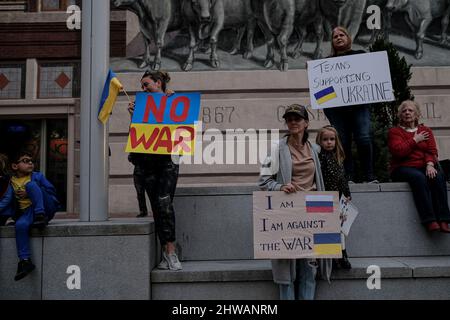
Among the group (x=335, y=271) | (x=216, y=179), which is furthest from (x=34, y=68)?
(x=335, y=271)

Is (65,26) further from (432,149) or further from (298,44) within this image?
(432,149)

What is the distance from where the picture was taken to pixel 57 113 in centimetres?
1109

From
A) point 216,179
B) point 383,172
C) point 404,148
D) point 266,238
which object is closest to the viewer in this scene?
point 266,238

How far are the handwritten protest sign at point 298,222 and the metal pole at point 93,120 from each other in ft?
6.27

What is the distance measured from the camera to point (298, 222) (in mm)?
3697

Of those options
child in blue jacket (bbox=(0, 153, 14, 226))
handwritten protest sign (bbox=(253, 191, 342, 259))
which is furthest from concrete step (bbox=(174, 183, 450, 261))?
child in blue jacket (bbox=(0, 153, 14, 226))

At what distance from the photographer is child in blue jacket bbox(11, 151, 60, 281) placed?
13.1ft

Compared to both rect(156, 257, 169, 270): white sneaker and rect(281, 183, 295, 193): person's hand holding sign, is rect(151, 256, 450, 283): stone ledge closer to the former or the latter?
rect(156, 257, 169, 270): white sneaker

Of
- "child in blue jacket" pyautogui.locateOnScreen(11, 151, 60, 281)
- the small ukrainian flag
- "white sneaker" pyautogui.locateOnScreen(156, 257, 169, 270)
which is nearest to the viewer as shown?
"child in blue jacket" pyautogui.locateOnScreen(11, 151, 60, 281)

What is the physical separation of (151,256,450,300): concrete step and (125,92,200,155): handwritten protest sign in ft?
4.17

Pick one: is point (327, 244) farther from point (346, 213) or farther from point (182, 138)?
point (182, 138)

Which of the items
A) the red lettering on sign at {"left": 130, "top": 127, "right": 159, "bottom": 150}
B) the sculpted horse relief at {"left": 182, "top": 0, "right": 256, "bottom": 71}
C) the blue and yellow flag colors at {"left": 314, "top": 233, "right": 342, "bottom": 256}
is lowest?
the blue and yellow flag colors at {"left": 314, "top": 233, "right": 342, "bottom": 256}

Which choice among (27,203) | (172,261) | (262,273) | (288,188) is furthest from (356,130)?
(27,203)

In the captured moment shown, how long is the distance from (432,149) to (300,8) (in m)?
7.34
